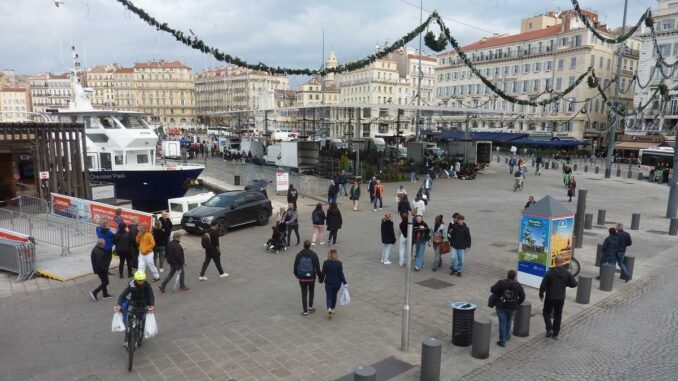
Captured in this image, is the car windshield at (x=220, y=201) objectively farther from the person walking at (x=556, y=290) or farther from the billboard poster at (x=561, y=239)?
the person walking at (x=556, y=290)

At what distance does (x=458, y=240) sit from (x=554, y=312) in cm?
346

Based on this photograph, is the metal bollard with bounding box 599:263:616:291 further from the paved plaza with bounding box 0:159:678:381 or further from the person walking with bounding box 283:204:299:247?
the person walking with bounding box 283:204:299:247

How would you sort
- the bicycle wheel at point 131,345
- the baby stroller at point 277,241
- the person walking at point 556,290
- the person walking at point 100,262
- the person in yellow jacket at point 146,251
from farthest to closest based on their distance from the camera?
the baby stroller at point 277,241, the person in yellow jacket at point 146,251, the person walking at point 100,262, the person walking at point 556,290, the bicycle wheel at point 131,345

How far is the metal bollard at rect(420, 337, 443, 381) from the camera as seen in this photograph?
6.41 meters

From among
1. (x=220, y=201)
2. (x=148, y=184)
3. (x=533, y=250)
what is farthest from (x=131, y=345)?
(x=148, y=184)

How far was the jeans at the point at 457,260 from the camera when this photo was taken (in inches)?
452

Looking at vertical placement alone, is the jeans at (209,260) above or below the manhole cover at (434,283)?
above

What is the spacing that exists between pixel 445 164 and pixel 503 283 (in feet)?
93.9

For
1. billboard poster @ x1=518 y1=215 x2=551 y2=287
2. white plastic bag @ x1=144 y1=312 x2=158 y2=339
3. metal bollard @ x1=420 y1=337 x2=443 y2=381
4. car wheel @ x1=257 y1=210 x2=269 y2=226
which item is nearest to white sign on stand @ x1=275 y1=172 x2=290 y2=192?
car wheel @ x1=257 y1=210 x2=269 y2=226

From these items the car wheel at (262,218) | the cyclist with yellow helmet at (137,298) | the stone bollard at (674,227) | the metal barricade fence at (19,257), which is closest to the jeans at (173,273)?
the cyclist with yellow helmet at (137,298)

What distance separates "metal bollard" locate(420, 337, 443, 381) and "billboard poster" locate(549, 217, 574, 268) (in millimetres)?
5151

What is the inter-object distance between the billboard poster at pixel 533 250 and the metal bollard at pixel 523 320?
8.42 ft

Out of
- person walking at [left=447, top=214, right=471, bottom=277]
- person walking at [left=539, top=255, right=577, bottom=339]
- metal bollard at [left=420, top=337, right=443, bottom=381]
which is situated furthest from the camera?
person walking at [left=447, top=214, right=471, bottom=277]

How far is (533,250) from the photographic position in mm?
10578
